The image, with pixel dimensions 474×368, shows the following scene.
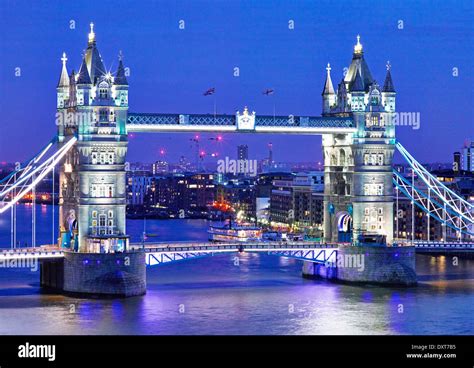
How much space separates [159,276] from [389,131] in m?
13.4

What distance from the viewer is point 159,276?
63.3 m

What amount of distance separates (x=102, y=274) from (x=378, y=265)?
13.5 metres

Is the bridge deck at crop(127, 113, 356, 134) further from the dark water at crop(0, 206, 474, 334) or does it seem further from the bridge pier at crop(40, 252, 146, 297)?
the dark water at crop(0, 206, 474, 334)

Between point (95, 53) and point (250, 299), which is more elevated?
point (95, 53)

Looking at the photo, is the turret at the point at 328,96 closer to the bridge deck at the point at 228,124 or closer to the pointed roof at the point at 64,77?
the bridge deck at the point at 228,124

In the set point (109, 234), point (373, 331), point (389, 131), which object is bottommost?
point (373, 331)

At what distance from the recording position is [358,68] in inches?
2456

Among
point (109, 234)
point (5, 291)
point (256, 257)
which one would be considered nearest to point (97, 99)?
point (109, 234)

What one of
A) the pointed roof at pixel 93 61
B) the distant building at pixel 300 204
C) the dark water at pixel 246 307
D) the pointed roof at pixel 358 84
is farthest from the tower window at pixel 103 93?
the distant building at pixel 300 204

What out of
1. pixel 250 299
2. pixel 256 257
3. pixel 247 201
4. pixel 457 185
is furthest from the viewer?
pixel 247 201

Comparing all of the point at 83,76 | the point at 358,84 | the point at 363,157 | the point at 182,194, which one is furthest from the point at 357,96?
the point at 182,194

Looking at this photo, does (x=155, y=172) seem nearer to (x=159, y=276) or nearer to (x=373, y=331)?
(x=159, y=276)

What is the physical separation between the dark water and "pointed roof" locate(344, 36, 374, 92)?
9.98 metres

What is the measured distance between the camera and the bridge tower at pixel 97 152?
5438 centimetres
